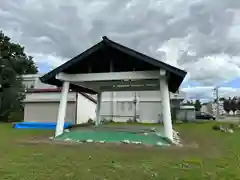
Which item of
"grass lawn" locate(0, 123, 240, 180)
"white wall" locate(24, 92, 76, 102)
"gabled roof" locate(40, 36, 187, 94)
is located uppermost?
"gabled roof" locate(40, 36, 187, 94)

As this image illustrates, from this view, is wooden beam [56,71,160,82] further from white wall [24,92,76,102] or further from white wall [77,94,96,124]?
white wall [77,94,96,124]

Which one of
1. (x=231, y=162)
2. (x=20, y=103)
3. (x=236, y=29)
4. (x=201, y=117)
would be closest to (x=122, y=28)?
(x=236, y=29)

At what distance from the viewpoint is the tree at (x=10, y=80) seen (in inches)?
1032

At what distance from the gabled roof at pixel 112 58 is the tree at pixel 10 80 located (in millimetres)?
16674

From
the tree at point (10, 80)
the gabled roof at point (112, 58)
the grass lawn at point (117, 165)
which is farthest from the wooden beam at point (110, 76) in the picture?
the tree at point (10, 80)

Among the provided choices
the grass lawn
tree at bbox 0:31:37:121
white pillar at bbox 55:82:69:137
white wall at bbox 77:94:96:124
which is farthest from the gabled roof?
tree at bbox 0:31:37:121

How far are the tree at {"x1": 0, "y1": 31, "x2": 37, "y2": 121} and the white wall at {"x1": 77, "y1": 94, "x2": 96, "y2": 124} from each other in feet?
25.3

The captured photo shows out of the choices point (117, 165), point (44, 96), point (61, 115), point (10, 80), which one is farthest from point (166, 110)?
point (10, 80)

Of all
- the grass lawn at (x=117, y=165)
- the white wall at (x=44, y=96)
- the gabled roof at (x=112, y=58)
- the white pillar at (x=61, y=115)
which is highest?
the gabled roof at (x=112, y=58)

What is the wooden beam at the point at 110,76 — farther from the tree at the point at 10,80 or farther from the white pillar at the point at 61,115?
the tree at the point at 10,80

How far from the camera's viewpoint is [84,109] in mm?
23453

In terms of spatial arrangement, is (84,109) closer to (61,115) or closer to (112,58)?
(61,115)

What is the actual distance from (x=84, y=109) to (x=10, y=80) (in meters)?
10.8

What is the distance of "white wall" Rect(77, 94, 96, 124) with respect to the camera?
22175 millimetres
